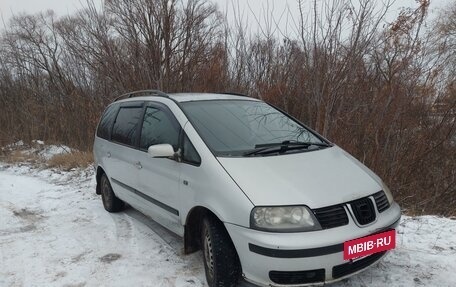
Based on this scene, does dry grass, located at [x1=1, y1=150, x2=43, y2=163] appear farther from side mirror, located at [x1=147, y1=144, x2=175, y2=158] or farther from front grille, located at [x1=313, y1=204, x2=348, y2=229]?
front grille, located at [x1=313, y1=204, x2=348, y2=229]

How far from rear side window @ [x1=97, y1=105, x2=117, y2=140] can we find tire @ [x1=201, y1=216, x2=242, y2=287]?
2.77 metres

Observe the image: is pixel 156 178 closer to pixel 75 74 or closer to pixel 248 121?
pixel 248 121

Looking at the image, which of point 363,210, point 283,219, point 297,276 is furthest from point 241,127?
point 297,276

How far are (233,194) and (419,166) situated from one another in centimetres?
485

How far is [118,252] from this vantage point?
404 cm

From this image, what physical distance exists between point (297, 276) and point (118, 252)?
2.18 m

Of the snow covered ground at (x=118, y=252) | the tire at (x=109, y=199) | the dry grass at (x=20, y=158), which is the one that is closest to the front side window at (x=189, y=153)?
the snow covered ground at (x=118, y=252)

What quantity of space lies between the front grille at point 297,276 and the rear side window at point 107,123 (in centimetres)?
336

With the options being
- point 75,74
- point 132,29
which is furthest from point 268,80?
point 75,74

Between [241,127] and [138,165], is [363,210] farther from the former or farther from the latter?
[138,165]

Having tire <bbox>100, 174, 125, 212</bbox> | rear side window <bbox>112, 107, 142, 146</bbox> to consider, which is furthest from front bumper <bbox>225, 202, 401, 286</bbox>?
tire <bbox>100, 174, 125, 212</bbox>

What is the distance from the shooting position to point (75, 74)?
46.6 feet

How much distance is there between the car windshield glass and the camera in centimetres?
337

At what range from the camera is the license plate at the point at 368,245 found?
103 inches
